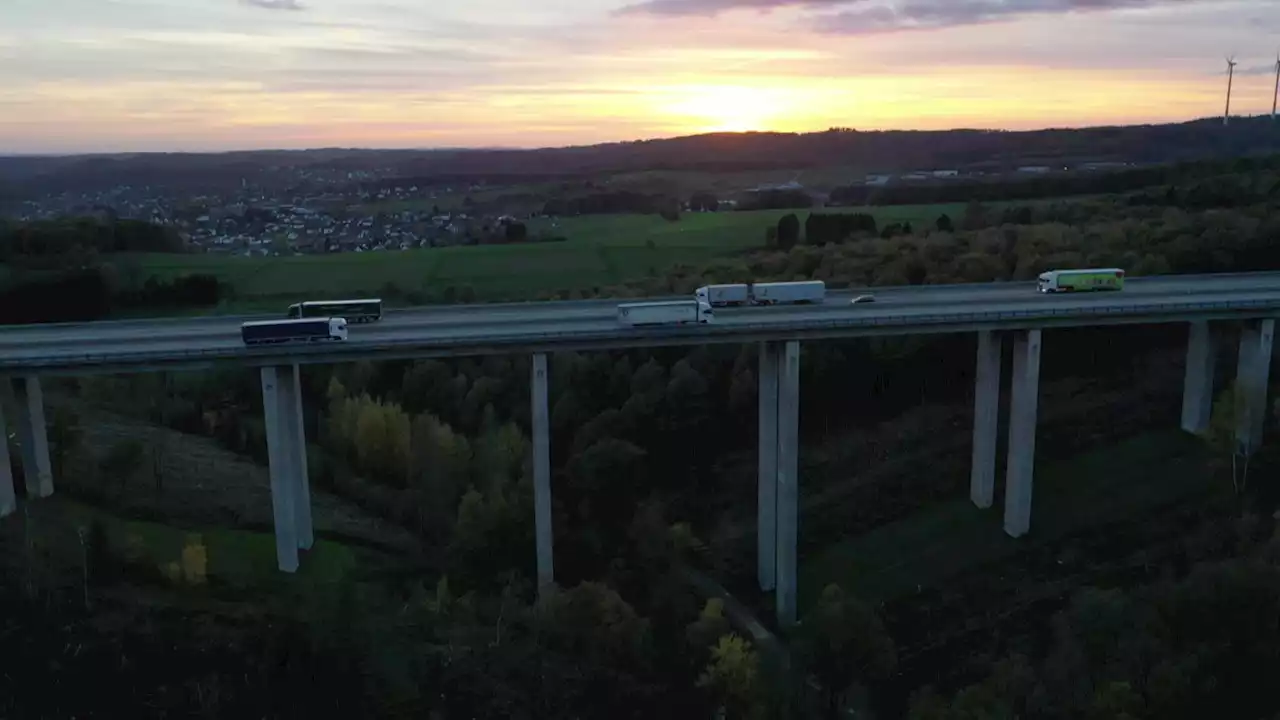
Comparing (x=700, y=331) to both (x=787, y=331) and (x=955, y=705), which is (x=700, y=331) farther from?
(x=955, y=705)

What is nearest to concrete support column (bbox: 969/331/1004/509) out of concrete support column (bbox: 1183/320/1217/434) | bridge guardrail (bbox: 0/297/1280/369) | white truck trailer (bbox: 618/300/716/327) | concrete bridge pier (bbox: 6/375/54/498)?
bridge guardrail (bbox: 0/297/1280/369)

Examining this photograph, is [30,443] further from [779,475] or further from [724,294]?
[779,475]

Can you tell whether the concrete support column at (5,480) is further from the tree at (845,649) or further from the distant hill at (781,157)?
the distant hill at (781,157)

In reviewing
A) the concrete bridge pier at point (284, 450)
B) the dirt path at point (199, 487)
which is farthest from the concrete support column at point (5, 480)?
the concrete bridge pier at point (284, 450)

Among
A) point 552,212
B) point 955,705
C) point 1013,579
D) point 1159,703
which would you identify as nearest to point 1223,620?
point 1159,703

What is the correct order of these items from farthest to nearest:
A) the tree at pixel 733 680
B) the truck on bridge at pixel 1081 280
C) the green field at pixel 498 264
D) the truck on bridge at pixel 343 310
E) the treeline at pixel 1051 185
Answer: the treeline at pixel 1051 185 → the green field at pixel 498 264 → the truck on bridge at pixel 1081 280 → the truck on bridge at pixel 343 310 → the tree at pixel 733 680
